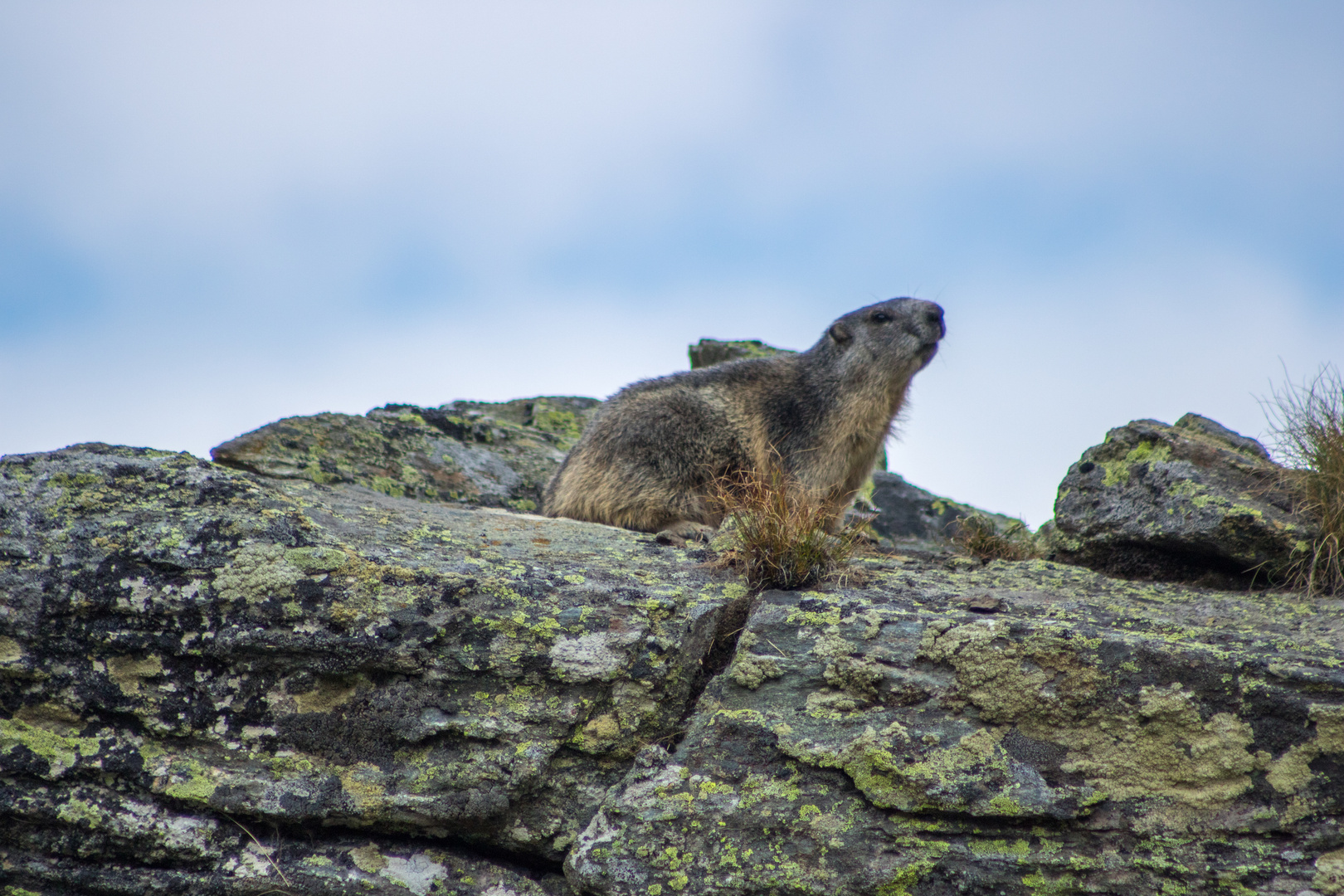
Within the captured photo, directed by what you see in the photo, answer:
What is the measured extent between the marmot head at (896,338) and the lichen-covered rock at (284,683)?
5.51 m

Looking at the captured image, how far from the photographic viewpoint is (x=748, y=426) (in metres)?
9.03

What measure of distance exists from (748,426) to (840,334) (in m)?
1.87

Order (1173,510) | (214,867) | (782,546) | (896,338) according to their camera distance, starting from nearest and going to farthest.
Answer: (214,867), (782,546), (1173,510), (896,338)

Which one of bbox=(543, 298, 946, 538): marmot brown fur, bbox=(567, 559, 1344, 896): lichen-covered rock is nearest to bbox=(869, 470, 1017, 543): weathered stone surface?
bbox=(543, 298, 946, 538): marmot brown fur

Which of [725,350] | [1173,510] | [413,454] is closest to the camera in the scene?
[1173,510]

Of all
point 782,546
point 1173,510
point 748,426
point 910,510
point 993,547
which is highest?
point 748,426

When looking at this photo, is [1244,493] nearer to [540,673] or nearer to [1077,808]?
[1077,808]

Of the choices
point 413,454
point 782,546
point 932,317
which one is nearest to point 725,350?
point 932,317

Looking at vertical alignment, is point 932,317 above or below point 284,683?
above

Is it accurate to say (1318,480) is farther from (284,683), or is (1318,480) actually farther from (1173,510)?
(284,683)

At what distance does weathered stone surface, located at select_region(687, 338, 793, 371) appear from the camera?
1448 cm

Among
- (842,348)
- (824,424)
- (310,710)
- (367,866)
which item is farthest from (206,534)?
(842,348)

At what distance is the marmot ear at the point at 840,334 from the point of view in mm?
10102

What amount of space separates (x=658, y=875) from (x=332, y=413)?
675 cm
